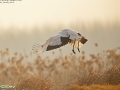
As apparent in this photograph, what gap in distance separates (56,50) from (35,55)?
0.28 meters

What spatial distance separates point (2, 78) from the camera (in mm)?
5746

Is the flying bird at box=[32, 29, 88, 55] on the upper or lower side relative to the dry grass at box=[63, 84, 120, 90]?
upper

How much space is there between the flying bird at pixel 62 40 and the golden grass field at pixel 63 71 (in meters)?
0.43

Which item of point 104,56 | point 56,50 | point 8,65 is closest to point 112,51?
point 104,56

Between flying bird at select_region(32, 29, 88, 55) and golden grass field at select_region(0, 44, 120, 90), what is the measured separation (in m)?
0.43

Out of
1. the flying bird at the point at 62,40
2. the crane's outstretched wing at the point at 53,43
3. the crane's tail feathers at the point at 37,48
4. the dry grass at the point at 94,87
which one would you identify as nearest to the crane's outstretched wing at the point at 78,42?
the flying bird at the point at 62,40

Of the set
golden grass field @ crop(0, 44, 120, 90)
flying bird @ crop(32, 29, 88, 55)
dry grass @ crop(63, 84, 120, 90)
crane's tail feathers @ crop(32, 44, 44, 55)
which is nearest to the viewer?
flying bird @ crop(32, 29, 88, 55)

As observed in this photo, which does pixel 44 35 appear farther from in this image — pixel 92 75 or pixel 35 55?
pixel 92 75

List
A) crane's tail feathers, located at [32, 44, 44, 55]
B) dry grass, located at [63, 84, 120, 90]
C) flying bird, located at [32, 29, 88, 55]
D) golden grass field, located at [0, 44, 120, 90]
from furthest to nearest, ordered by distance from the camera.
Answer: golden grass field, located at [0, 44, 120, 90]
dry grass, located at [63, 84, 120, 90]
crane's tail feathers, located at [32, 44, 44, 55]
flying bird, located at [32, 29, 88, 55]

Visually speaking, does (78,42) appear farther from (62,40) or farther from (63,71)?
(63,71)

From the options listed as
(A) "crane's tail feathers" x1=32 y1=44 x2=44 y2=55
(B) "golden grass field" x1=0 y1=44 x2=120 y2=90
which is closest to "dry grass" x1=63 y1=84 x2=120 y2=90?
(B) "golden grass field" x1=0 y1=44 x2=120 y2=90

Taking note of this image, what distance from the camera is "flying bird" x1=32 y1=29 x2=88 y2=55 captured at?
17.0ft

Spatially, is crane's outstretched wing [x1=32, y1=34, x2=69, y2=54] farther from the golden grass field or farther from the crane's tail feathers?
the golden grass field

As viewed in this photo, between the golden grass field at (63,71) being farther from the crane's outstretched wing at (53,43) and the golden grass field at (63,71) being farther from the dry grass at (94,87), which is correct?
the crane's outstretched wing at (53,43)
